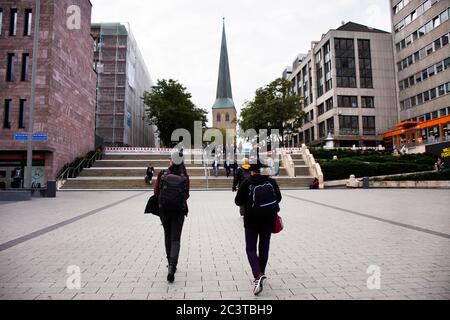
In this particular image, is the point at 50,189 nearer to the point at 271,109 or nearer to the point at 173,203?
the point at 173,203

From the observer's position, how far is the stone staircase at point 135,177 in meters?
23.7

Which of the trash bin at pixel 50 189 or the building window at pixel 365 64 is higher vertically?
the building window at pixel 365 64

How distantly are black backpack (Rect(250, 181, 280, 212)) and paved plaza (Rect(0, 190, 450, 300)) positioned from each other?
1.01m

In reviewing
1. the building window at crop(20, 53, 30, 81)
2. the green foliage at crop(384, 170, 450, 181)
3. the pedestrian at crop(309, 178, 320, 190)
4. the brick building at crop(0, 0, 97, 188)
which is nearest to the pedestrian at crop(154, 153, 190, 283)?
the pedestrian at crop(309, 178, 320, 190)

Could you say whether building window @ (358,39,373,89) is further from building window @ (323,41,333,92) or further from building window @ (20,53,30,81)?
building window @ (20,53,30,81)

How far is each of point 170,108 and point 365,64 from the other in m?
34.6

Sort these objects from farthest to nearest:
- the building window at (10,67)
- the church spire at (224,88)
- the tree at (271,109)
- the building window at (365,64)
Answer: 1. the church spire at (224,88)
2. the building window at (365,64)
3. the tree at (271,109)
4. the building window at (10,67)

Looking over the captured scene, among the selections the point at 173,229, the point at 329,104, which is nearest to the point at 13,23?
the point at 173,229

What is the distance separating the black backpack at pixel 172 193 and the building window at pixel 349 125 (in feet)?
165

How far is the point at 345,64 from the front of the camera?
52.1 m

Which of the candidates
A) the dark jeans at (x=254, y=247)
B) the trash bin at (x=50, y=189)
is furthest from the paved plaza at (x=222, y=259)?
the trash bin at (x=50, y=189)

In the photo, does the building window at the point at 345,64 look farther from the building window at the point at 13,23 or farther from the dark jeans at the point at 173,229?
the dark jeans at the point at 173,229

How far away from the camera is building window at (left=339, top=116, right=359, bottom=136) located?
50.4 metres
